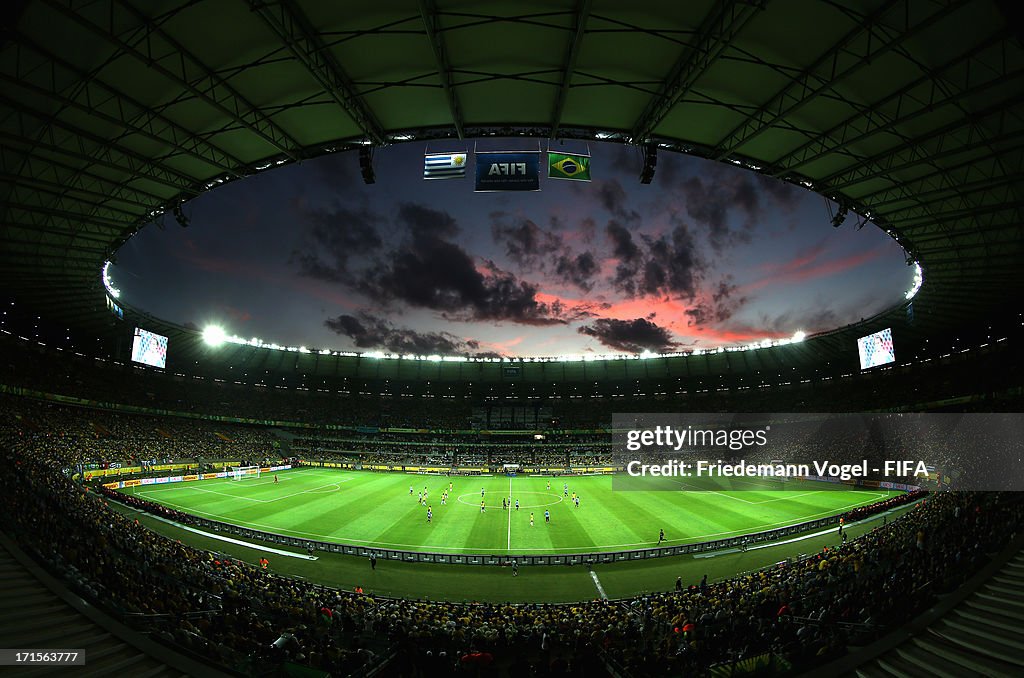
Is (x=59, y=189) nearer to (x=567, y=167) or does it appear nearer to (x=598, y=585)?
(x=567, y=167)

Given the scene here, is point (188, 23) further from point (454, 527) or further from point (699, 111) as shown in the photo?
point (454, 527)

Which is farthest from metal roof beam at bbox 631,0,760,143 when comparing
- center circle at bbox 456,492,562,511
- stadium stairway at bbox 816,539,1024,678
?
center circle at bbox 456,492,562,511

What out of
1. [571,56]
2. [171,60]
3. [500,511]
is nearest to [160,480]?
[500,511]

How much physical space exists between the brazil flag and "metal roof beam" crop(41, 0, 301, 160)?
11.3 metres

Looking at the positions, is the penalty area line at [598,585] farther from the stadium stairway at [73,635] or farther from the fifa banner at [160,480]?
the fifa banner at [160,480]

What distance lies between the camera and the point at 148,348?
192 feet

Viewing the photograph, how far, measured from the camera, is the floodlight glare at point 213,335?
71.9 meters

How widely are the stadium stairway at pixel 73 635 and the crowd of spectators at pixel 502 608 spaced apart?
37 cm

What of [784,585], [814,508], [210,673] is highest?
[210,673]

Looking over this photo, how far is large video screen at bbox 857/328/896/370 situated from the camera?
50.8 m

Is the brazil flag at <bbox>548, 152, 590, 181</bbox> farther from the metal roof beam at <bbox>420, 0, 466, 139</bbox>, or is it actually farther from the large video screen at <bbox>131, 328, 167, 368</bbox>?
the large video screen at <bbox>131, 328, 167, 368</bbox>

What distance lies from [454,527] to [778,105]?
1227 inches

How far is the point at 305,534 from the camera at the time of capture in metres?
29.9

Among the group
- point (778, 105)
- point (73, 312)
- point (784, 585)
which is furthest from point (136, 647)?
point (73, 312)
